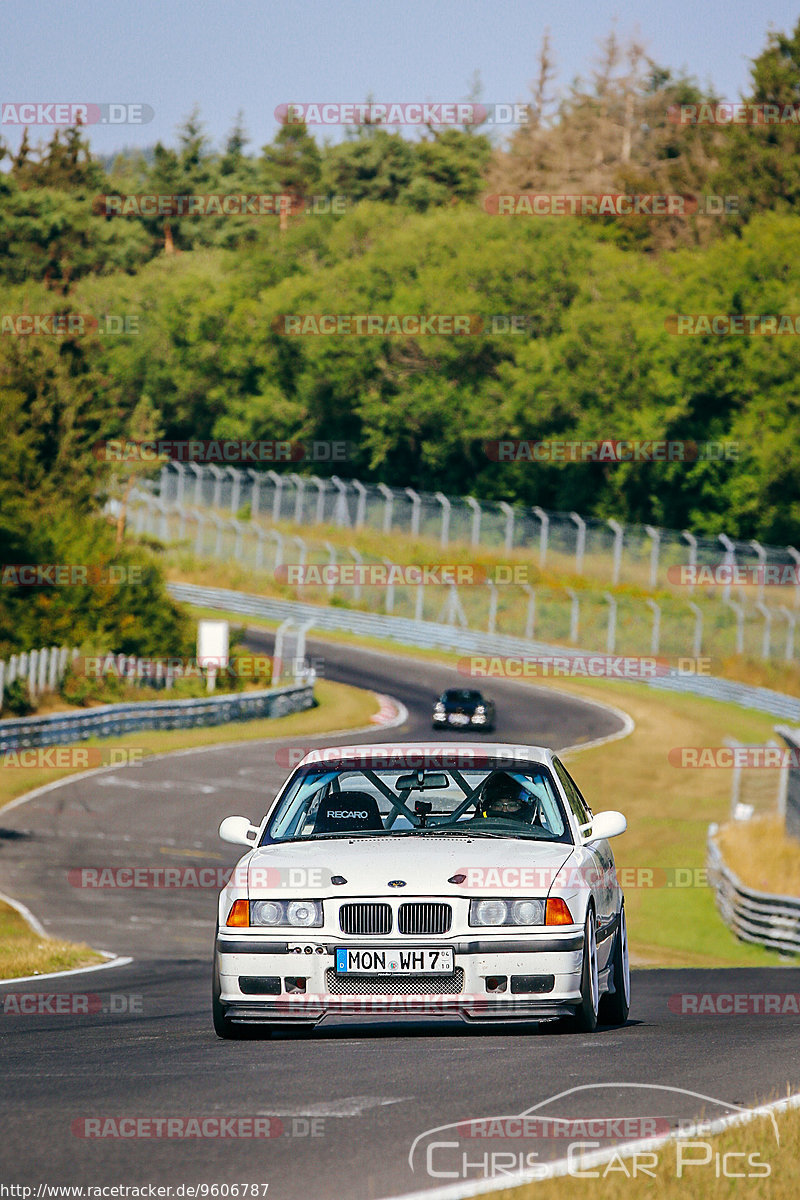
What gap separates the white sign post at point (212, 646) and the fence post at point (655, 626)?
1460 cm

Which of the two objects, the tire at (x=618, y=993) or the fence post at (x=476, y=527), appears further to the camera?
the fence post at (x=476, y=527)

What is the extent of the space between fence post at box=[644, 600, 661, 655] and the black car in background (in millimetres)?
10821

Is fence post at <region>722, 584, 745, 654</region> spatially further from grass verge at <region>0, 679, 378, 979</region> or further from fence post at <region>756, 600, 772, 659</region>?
grass verge at <region>0, 679, 378, 979</region>

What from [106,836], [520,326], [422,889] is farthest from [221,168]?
[422,889]

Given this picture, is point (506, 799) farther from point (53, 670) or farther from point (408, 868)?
point (53, 670)

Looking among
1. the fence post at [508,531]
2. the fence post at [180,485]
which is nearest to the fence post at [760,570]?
the fence post at [508,531]

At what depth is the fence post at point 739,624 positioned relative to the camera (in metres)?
50.4

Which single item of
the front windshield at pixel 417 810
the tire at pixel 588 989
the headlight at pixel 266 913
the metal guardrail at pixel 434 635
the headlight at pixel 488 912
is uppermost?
the front windshield at pixel 417 810

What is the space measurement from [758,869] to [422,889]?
18555 mm

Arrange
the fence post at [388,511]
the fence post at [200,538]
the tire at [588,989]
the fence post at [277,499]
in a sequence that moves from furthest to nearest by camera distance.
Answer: the fence post at [200,538]
the fence post at [277,499]
the fence post at [388,511]
the tire at [588,989]

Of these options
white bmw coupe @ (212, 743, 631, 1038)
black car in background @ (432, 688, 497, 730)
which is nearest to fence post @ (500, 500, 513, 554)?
black car in background @ (432, 688, 497, 730)

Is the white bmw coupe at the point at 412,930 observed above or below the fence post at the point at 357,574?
above

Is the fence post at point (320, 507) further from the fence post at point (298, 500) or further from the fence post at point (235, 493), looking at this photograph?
the fence post at point (235, 493)

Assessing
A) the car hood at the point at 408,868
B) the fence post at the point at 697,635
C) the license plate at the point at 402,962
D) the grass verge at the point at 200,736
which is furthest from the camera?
the fence post at the point at 697,635
